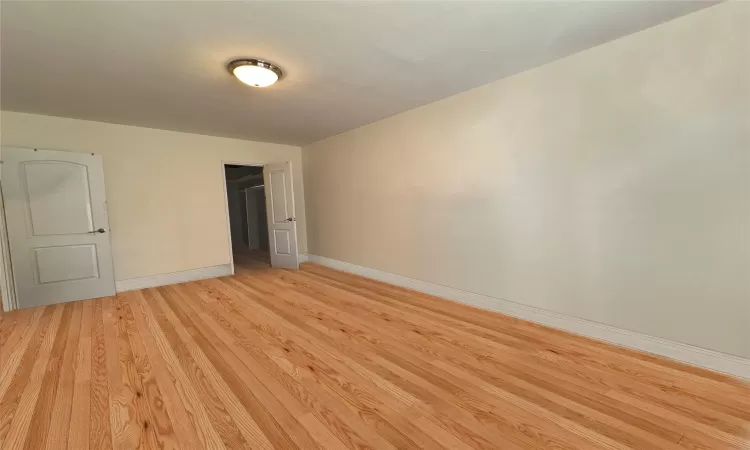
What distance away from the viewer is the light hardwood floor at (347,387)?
1521 mm

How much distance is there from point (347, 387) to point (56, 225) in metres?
4.54

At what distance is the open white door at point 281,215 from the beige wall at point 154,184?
615 mm

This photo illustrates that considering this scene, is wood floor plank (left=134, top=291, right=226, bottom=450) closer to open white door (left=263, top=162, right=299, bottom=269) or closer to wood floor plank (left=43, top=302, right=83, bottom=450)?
wood floor plank (left=43, top=302, right=83, bottom=450)

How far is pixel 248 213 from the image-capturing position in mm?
9211

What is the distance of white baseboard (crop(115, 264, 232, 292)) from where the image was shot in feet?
14.6

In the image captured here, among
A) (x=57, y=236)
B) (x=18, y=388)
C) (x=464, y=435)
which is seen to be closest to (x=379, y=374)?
(x=464, y=435)

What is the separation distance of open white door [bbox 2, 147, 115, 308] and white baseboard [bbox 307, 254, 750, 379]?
433cm

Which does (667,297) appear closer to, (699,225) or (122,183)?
(699,225)

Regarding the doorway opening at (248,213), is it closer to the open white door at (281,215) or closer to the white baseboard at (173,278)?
the open white door at (281,215)

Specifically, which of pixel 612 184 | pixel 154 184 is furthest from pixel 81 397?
pixel 612 184

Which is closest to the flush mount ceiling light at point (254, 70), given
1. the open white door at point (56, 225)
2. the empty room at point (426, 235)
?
the empty room at point (426, 235)

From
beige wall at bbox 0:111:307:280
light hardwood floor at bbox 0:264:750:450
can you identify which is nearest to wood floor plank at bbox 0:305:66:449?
light hardwood floor at bbox 0:264:750:450

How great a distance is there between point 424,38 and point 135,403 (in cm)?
307

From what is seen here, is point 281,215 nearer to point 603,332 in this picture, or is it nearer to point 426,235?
point 426,235
